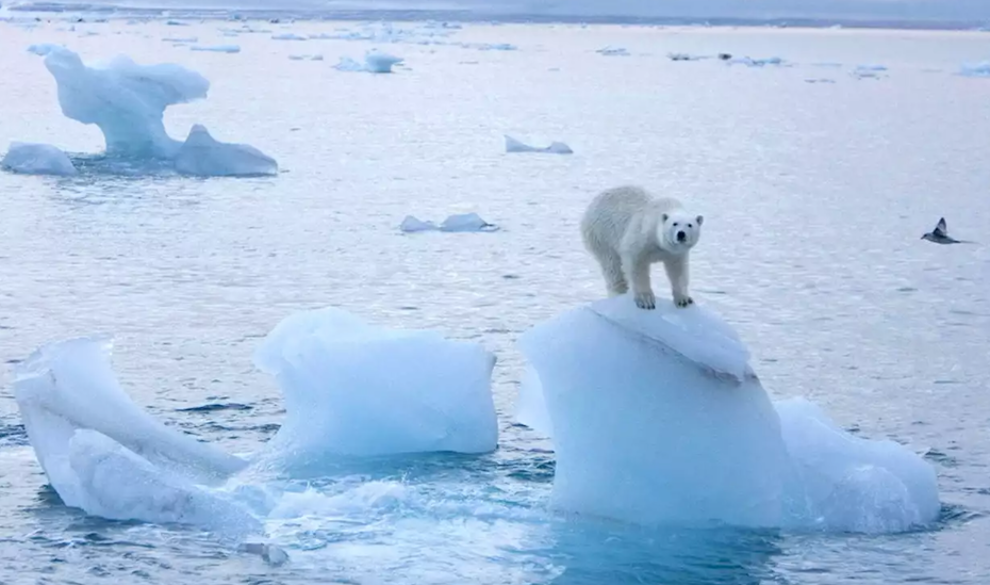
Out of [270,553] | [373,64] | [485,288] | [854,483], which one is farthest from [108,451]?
[373,64]

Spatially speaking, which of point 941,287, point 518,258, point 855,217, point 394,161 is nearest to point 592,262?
point 518,258

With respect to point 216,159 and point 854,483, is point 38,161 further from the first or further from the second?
point 854,483

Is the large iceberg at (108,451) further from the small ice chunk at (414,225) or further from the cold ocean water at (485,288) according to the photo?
the small ice chunk at (414,225)

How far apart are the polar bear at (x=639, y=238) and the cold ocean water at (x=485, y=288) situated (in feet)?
3.37

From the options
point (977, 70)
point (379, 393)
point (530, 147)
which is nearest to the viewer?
point (379, 393)

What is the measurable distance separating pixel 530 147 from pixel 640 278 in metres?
18.1

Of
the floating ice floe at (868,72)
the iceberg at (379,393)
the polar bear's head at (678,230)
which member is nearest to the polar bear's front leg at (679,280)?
the polar bear's head at (678,230)

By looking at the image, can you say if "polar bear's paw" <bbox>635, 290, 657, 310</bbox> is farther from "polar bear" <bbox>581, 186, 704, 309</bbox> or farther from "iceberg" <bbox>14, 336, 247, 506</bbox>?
"iceberg" <bbox>14, 336, 247, 506</bbox>

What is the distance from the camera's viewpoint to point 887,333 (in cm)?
1135

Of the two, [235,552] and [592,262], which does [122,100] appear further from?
[235,552]

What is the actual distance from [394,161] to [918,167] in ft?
24.2

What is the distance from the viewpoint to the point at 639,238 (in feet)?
21.9

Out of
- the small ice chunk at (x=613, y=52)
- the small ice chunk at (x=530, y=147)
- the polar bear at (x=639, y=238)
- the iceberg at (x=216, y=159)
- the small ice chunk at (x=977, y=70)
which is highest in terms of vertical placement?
the polar bear at (x=639, y=238)

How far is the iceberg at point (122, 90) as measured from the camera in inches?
760
